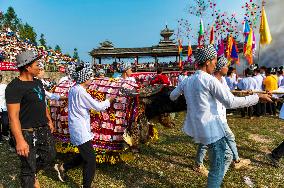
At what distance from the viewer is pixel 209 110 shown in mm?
3977

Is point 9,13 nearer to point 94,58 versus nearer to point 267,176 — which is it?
point 94,58

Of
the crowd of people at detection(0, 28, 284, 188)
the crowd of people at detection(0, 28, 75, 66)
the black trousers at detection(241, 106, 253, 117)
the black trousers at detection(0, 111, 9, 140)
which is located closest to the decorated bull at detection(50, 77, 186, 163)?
the crowd of people at detection(0, 28, 284, 188)

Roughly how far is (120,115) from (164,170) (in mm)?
1331

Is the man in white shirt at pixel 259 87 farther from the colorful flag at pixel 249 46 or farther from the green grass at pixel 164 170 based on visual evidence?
the colorful flag at pixel 249 46

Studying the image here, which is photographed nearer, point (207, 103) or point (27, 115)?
point (207, 103)

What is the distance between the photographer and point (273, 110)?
44.2 ft

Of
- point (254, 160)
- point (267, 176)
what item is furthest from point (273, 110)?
point (267, 176)

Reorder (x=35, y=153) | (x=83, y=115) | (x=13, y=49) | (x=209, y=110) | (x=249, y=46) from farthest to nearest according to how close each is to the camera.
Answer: (x=13, y=49), (x=249, y=46), (x=83, y=115), (x=35, y=153), (x=209, y=110)

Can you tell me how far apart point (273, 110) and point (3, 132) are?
10.0 metres

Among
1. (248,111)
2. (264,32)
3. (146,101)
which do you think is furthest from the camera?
(264,32)

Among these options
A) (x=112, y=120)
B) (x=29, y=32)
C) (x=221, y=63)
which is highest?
(x=29, y=32)

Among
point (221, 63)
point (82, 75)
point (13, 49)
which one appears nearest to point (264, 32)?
point (221, 63)

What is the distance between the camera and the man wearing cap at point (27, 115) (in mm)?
3896

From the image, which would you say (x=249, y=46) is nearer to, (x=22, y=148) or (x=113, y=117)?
(x=113, y=117)
